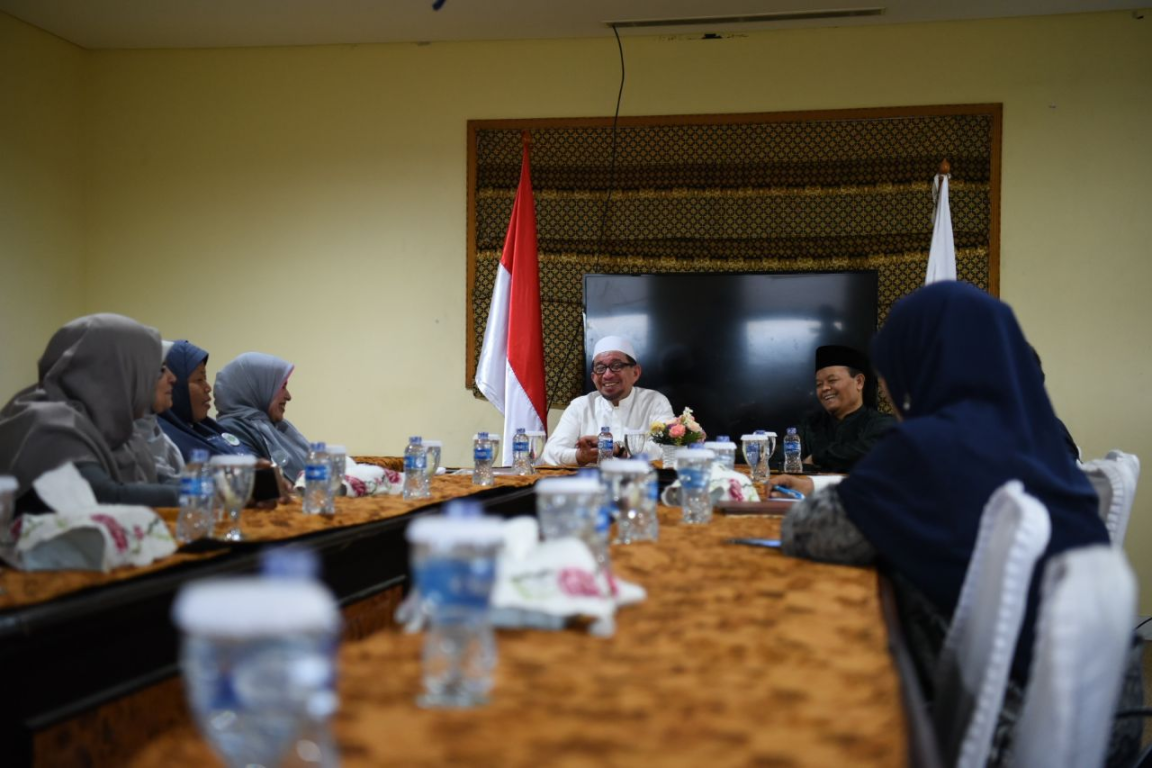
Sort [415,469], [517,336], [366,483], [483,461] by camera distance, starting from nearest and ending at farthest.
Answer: [415,469], [366,483], [483,461], [517,336]

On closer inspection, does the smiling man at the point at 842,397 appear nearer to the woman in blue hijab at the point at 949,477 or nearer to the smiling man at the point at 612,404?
the smiling man at the point at 612,404

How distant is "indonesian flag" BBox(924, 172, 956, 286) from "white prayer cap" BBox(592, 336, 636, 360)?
5.03 feet

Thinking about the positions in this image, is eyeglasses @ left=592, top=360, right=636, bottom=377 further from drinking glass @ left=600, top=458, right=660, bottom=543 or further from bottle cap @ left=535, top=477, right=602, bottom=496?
bottle cap @ left=535, top=477, right=602, bottom=496

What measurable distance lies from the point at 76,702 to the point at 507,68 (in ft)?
16.0

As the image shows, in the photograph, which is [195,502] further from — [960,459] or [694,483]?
[960,459]

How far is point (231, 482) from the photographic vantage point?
2.36m

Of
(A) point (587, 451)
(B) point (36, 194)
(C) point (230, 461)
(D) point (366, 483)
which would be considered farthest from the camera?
(B) point (36, 194)

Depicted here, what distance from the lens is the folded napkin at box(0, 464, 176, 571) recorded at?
1807mm

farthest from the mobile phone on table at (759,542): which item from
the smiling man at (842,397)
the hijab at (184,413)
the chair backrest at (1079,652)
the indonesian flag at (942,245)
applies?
the indonesian flag at (942,245)

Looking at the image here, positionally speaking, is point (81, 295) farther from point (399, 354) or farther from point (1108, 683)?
point (1108, 683)

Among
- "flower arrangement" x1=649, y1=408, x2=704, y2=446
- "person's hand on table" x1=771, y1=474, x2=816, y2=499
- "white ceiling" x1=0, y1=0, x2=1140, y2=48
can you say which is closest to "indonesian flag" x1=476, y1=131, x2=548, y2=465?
"white ceiling" x1=0, y1=0, x2=1140, y2=48

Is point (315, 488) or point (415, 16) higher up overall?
point (415, 16)

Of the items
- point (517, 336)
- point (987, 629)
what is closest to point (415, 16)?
point (517, 336)

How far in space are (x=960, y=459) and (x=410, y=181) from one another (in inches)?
182
